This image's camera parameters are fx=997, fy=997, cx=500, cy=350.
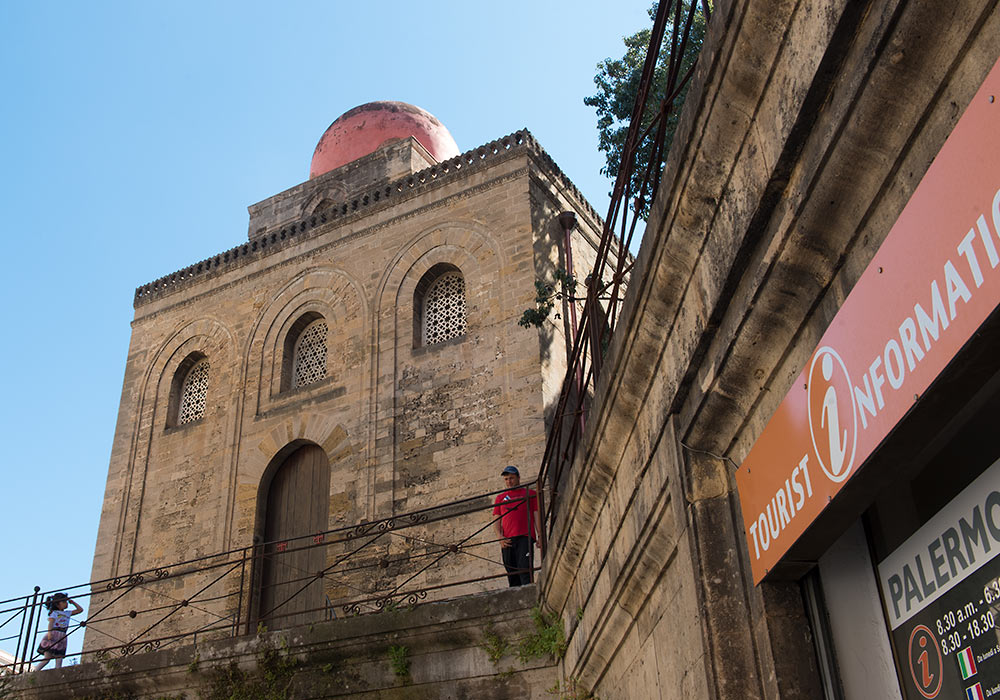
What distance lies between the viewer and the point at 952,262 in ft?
7.17

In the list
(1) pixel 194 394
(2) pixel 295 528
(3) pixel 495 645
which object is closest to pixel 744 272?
(3) pixel 495 645

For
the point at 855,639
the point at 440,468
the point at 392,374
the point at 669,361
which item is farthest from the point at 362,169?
the point at 855,639

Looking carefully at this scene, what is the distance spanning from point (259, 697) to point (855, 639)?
6.87 m

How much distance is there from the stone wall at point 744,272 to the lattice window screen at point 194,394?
1227 centimetres

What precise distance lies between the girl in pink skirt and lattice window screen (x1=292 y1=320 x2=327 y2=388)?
449 cm

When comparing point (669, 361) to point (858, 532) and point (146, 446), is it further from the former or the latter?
point (146, 446)

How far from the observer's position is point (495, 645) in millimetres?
7953

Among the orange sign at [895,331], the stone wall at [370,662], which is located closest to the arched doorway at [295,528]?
the stone wall at [370,662]

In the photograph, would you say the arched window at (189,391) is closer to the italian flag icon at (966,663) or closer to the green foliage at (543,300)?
the green foliage at (543,300)

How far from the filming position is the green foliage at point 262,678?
8891mm

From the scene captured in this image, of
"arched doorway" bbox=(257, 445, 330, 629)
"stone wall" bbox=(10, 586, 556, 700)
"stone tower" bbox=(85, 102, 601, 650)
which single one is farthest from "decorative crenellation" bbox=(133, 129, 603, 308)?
"stone wall" bbox=(10, 586, 556, 700)

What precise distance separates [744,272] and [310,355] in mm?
12580

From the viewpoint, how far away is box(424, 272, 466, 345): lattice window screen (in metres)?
14.0

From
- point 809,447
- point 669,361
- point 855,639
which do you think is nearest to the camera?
point 809,447
